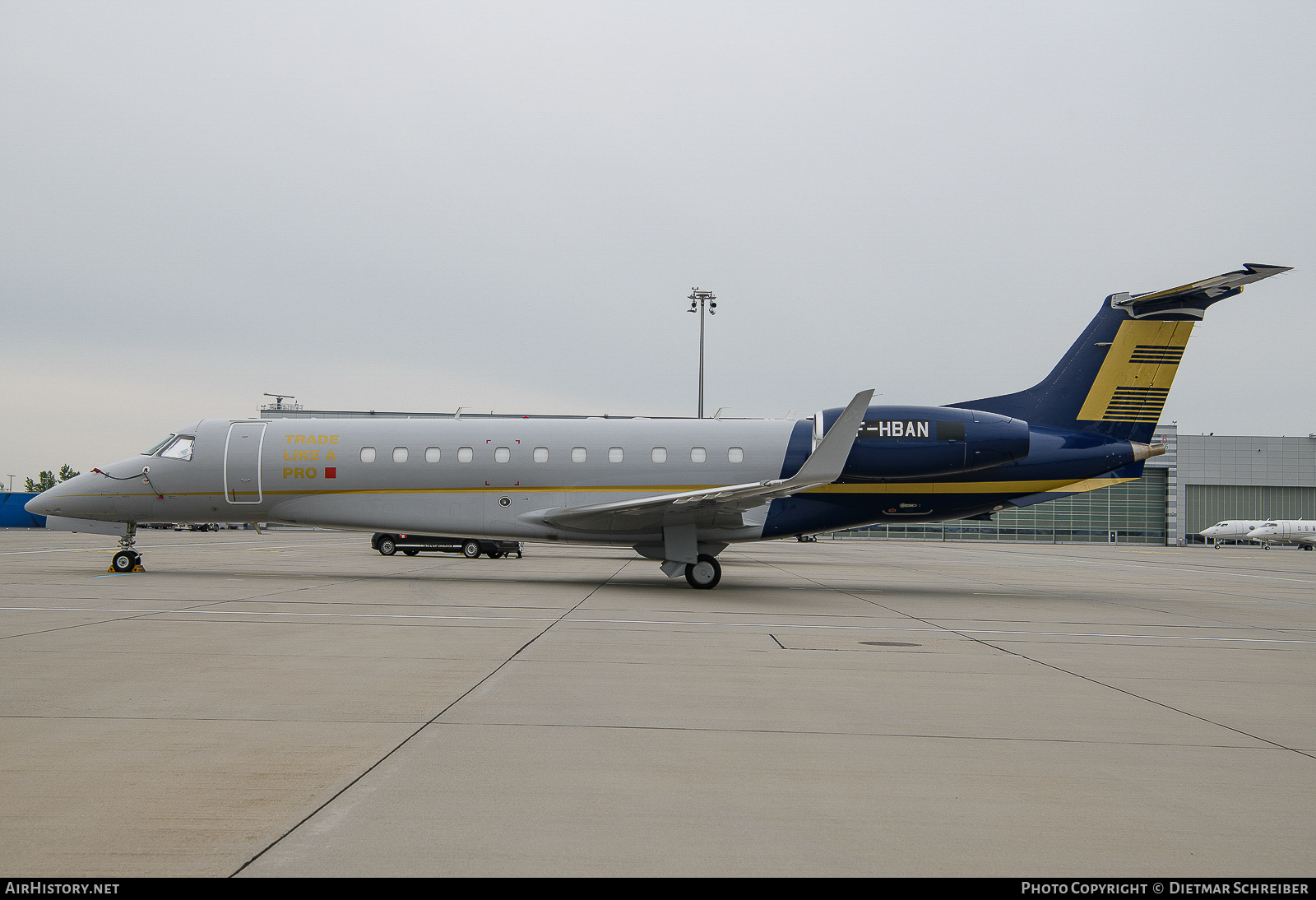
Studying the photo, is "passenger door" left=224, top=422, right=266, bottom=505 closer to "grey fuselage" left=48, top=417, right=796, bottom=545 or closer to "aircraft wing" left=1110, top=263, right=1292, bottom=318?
"grey fuselage" left=48, top=417, right=796, bottom=545

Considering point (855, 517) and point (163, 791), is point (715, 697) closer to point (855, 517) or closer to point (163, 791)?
point (163, 791)

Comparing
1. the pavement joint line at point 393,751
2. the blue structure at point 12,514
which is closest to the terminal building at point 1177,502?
the pavement joint line at point 393,751

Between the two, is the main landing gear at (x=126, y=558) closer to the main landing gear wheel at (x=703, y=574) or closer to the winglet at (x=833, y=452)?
the main landing gear wheel at (x=703, y=574)

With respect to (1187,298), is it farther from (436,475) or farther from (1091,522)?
(1091,522)

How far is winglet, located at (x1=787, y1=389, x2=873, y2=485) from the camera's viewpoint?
1423cm

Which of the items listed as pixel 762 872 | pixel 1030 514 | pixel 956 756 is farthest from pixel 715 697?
pixel 1030 514

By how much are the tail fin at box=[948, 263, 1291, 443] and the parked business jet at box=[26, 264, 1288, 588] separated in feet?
0.11

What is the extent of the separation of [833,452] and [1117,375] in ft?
24.4

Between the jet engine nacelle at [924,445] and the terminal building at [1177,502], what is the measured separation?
51.0 m

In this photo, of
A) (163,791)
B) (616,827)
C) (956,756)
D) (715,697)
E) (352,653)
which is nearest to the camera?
(616,827)

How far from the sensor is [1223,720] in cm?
666

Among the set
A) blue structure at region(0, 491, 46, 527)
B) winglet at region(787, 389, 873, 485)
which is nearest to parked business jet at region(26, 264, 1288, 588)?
winglet at region(787, 389, 873, 485)

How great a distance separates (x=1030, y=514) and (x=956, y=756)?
70.0 meters

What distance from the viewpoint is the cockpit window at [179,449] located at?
1836cm
